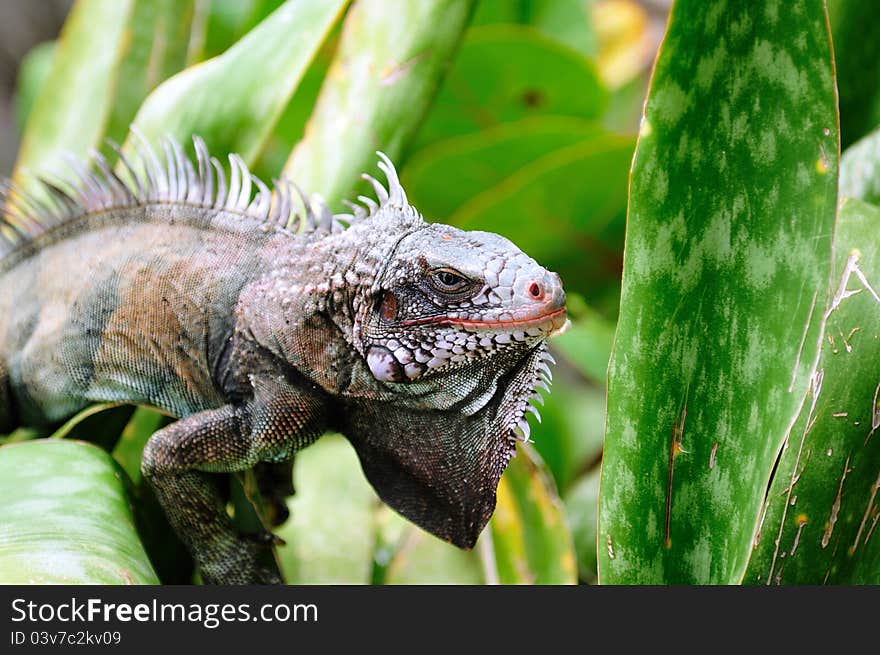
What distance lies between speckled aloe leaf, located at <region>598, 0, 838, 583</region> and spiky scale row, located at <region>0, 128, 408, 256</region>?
49 cm

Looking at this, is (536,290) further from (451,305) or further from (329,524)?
(329,524)

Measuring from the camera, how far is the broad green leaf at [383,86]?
1644 millimetres

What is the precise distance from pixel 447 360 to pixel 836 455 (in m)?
0.51

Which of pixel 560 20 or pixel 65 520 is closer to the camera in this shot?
pixel 65 520

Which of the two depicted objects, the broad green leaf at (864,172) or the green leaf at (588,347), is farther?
the green leaf at (588,347)

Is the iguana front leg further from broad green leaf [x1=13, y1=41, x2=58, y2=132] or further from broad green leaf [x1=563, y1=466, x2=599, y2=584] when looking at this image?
broad green leaf [x1=13, y1=41, x2=58, y2=132]

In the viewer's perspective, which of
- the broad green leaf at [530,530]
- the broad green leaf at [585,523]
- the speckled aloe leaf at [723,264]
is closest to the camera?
the speckled aloe leaf at [723,264]

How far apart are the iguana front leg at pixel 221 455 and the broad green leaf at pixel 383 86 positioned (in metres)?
0.46

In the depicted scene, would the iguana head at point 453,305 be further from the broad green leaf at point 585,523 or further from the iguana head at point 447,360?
the broad green leaf at point 585,523

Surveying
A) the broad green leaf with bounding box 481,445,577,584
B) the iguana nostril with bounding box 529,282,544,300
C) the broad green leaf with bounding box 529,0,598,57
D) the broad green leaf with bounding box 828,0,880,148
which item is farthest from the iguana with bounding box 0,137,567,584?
the broad green leaf with bounding box 529,0,598,57

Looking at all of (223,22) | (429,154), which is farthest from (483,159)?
(223,22)

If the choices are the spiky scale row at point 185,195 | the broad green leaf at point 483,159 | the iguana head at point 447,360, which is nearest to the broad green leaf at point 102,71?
the spiky scale row at point 185,195

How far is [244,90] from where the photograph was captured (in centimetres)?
179

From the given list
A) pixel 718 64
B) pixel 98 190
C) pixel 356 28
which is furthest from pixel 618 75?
pixel 718 64
